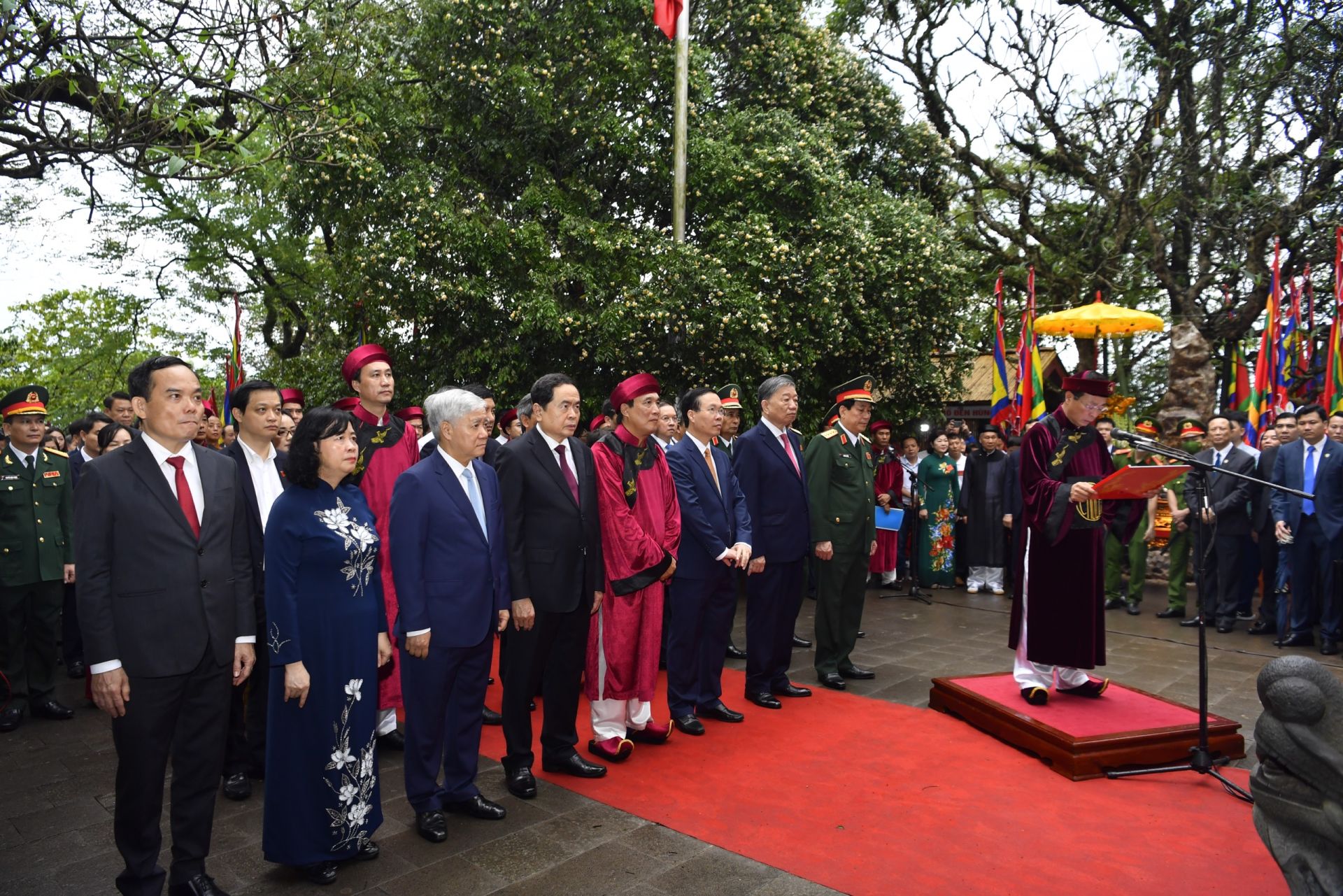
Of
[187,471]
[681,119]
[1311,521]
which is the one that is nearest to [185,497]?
[187,471]

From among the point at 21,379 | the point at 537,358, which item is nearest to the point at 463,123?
the point at 537,358

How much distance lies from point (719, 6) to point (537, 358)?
5453 millimetres

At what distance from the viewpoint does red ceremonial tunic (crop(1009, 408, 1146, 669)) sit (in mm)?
5129

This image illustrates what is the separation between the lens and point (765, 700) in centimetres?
575

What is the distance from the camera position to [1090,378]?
5.12 meters

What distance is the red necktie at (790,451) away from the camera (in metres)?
5.91

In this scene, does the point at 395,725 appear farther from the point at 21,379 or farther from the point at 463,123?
the point at 21,379

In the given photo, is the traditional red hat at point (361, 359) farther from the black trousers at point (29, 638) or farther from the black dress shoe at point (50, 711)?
the black dress shoe at point (50, 711)

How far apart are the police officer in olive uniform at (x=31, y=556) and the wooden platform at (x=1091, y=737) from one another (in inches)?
219

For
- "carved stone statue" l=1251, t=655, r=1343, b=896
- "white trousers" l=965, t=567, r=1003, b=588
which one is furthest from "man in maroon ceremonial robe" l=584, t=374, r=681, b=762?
"white trousers" l=965, t=567, r=1003, b=588

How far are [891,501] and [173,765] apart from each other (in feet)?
27.4

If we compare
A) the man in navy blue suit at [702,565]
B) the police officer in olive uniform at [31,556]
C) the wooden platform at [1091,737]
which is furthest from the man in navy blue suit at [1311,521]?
the police officer in olive uniform at [31,556]

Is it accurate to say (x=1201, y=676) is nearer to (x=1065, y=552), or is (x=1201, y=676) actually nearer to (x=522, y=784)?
(x=1065, y=552)

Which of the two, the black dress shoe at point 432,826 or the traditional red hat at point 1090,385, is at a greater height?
the traditional red hat at point 1090,385
